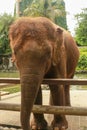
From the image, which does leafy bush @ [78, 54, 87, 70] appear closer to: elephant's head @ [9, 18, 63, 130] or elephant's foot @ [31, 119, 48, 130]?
elephant's foot @ [31, 119, 48, 130]

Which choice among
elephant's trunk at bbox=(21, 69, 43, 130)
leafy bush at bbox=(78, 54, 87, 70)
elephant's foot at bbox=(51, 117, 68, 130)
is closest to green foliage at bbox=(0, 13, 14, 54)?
leafy bush at bbox=(78, 54, 87, 70)

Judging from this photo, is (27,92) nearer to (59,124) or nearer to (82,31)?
(59,124)

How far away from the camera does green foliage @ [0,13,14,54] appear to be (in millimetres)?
32781

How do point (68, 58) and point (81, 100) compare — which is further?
point (81, 100)

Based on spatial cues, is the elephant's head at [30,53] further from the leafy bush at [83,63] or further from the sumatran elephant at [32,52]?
the leafy bush at [83,63]

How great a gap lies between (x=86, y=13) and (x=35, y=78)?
37112 millimetres

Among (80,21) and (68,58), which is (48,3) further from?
(68,58)

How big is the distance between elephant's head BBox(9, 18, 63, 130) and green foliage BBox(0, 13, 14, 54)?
27.5m

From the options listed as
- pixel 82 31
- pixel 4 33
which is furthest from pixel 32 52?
pixel 82 31

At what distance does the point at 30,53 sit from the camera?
339cm

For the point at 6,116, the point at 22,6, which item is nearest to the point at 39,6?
the point at 22,6

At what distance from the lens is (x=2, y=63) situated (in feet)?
106

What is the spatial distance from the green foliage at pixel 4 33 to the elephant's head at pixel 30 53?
27.5m

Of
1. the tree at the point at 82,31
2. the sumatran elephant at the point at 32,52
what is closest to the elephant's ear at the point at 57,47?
the sumatran elephant at the point at 32,52
